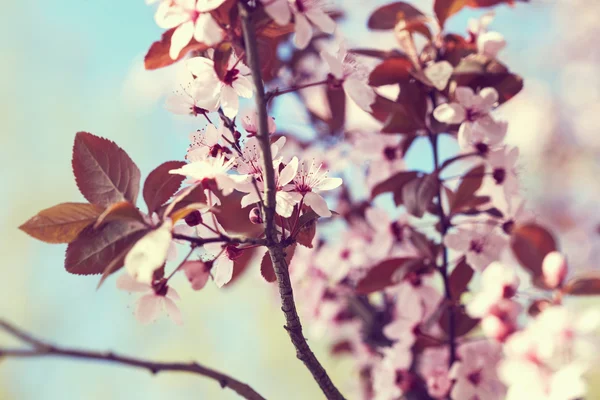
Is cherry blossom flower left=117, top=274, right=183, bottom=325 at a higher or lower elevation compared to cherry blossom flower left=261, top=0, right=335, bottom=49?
lower

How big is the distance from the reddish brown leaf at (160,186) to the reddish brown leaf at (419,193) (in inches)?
12.6

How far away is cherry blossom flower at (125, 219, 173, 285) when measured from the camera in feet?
1.41

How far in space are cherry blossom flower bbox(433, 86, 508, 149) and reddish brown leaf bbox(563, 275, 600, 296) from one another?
21 cm

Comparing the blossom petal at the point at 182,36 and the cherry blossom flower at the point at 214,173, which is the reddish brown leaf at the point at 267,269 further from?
the blossom petal at the point at 182,36

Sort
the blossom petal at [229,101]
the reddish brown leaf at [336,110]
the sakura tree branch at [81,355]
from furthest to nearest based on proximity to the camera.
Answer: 1. the reddish brown leaf at [336,110]
2. the blossom petal at [229,101]
3. the sakura tree branch at [81,355]

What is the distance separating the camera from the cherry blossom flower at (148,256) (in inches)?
17.0

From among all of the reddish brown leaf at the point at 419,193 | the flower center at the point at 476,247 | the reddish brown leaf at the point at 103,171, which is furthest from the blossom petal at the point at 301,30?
the flower center at the point at 476,247

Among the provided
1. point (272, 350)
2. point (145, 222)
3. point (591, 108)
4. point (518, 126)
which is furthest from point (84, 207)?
point (591, 108)

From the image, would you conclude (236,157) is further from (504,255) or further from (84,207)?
(504,255)

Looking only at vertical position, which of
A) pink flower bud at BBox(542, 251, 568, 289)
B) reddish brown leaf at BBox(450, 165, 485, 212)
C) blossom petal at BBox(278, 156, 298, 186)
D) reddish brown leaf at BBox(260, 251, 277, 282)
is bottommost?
pink flower bud at BBox(542, 251, 568, 289)

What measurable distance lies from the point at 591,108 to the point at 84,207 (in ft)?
12.8

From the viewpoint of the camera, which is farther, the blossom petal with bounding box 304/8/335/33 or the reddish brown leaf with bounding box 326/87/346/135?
the reddish brown leaf with bounding box 326/87/346/135

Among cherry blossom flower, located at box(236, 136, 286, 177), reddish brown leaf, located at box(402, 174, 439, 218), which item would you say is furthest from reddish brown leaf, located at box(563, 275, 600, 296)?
cherry blossom flower, located at box(236, 136, 286, 177)

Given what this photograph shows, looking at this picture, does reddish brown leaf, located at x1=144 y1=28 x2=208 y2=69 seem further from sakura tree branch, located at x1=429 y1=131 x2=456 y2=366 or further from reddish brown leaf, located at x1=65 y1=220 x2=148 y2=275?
sakura tree branch, located at x1=429 y1=131 x2=456 y2=366
